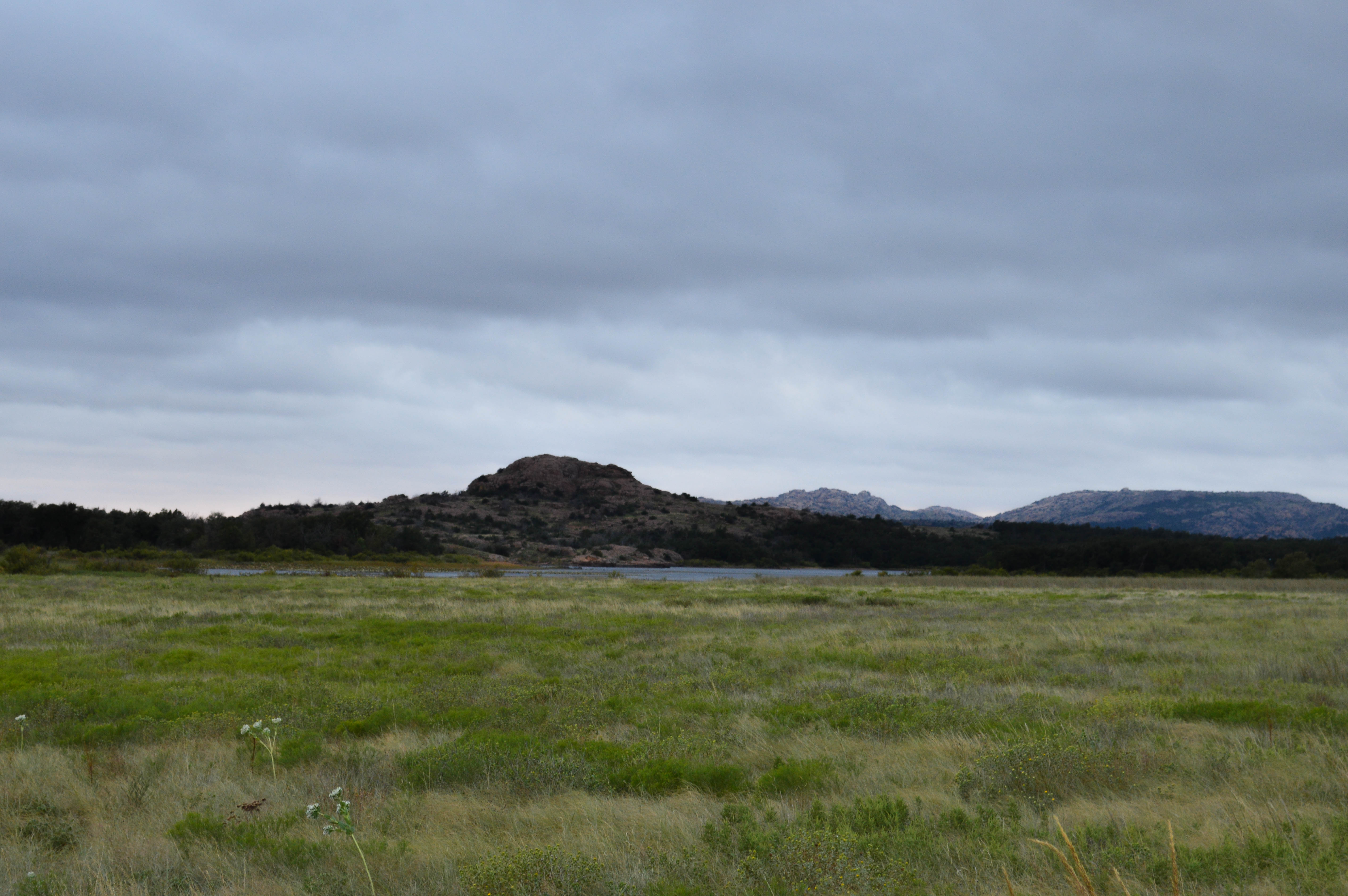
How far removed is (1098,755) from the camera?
9.10 meters

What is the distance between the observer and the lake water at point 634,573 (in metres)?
70.2

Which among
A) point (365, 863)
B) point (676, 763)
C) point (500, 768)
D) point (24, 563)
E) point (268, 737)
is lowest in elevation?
point (24, 563)

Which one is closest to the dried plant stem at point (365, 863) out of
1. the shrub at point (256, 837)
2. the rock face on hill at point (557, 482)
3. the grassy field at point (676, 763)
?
the grassy field at point (676, 763)

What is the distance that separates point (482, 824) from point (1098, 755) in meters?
6.77

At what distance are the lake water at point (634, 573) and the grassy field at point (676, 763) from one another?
4734cm

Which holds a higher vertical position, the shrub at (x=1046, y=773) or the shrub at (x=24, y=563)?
the shrub at (x=1046, y=773)

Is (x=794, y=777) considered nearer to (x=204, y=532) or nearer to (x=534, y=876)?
(x=534, y=876)

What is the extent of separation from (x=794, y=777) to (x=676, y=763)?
1.41m

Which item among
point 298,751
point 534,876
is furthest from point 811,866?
point 298,751

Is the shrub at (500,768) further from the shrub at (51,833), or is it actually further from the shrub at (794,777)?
the shrub at (51,833)

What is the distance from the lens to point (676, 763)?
372 inches

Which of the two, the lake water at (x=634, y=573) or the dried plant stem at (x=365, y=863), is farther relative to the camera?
the lake water at (x=634, y=573)

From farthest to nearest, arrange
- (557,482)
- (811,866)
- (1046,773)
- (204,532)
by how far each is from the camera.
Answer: (557,482)
(204,532)
(1046,773)
(811,866)

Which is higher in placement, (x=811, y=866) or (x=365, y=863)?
(x=365, y=863)
